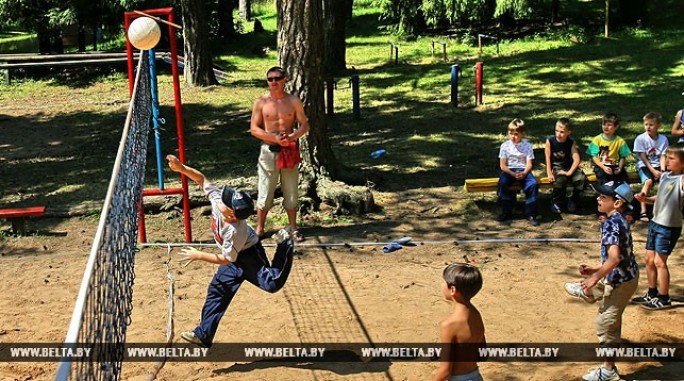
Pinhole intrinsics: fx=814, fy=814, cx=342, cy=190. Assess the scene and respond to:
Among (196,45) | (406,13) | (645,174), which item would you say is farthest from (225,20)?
(645,174)

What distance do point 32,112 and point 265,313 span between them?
50.4ft

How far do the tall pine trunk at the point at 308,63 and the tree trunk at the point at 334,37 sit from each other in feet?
38.1

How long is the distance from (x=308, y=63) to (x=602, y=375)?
676 centimetres

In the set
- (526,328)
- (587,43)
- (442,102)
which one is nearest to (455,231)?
(526,328)

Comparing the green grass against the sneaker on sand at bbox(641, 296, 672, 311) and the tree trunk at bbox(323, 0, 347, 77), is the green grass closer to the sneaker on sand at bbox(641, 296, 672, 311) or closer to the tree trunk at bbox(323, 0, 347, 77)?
the tree trunk at bbox(323, 0, 347, 77)

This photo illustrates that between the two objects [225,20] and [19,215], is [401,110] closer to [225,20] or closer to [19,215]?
[19,215]

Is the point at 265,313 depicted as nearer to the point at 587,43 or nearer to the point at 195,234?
the point at 195,234

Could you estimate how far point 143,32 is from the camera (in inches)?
361

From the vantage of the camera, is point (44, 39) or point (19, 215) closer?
point (19, 215)

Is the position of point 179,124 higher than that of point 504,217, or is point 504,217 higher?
point 179,124

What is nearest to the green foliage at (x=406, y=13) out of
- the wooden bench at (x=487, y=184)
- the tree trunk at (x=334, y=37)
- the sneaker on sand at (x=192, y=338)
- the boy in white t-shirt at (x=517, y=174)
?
the tree trunk at (x=334, y=37)

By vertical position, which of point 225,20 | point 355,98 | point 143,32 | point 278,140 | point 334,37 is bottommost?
point 355,98

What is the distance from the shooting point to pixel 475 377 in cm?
514

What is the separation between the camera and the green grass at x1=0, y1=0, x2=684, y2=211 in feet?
46.1
